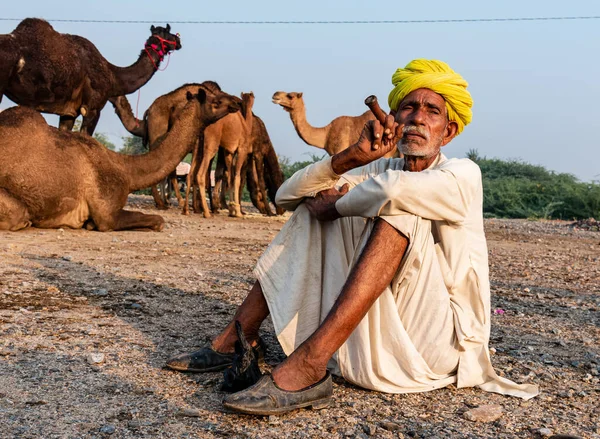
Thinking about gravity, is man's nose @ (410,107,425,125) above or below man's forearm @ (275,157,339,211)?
above

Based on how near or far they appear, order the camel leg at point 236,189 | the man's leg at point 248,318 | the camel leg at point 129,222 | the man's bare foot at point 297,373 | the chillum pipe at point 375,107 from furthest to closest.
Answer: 1. the camel leg at point 236,189
2. the camel leg at point 129,222
3. the man's leg at point 248,318
4. the chillum pipe at point 375,107
5. the man's bare foot at point 297,373

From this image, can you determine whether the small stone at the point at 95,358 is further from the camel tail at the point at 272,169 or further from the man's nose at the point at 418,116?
the camel tail at the point at 272,169

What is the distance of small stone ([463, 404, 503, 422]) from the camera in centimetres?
286

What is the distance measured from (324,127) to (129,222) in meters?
6.47

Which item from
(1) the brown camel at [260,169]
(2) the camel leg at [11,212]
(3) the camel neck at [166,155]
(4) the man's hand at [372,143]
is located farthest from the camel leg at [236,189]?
(4) the man's hand at [372,143]

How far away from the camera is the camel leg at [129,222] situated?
8.95 m

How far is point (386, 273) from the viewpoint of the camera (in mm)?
2867

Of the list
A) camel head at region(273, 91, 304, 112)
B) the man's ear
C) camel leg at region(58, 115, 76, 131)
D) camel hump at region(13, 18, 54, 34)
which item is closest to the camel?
camel head at region(273, 91, 304, 112)

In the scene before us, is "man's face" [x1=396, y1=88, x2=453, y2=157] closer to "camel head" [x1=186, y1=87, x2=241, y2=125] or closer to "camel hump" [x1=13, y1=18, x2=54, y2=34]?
"camel head" [x1=186, y1=87, x2=241, y2=125]

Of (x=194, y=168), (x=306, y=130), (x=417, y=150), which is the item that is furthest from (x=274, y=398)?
(x=306, y=130)

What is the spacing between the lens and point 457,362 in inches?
124

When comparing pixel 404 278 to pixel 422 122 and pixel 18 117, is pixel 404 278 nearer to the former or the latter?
pixel 422 122

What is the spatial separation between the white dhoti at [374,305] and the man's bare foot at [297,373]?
251 millimetres

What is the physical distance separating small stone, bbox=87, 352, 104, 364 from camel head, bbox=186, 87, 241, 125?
7.56 meters
